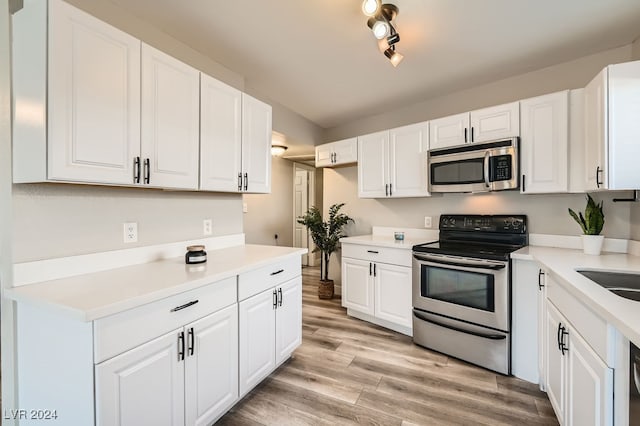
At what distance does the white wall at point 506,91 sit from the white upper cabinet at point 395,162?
0.55 metres

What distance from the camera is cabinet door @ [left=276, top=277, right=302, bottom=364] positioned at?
2.10 meters

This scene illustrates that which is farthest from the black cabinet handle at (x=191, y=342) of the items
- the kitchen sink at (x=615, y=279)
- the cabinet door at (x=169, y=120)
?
the kitchen sink at (x=615, y=279)

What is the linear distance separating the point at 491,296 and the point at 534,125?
55.8 inches

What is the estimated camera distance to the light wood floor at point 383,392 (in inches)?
66.8

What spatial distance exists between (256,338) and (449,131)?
248cm

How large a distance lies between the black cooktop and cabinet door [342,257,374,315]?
69 cm

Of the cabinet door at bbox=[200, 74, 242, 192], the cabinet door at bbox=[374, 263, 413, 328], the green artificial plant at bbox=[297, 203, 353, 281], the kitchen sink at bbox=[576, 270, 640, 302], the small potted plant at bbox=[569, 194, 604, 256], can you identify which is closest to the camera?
the kitchen sink at bbox=[576, 270, 640, 302]

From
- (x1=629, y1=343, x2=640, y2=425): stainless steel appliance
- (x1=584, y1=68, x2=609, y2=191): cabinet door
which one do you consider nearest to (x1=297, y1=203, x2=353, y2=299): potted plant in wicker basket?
(x1=584, y1=68, x2=609, y2=191): cabinet door

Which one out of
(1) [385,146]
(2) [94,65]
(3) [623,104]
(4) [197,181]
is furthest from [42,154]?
(3) [623,104]

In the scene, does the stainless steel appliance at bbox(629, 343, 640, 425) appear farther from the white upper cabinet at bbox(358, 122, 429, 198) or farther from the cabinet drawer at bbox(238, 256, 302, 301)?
the white upper cabinet at bbox(358, 122, 429, 198)

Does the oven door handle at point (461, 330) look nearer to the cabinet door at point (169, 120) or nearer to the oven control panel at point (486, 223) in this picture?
the oven control panel at point (486, 223)

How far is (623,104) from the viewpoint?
1.65 m

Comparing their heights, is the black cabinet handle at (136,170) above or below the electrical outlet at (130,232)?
above

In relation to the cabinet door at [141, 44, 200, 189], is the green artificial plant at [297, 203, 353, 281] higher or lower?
lower
